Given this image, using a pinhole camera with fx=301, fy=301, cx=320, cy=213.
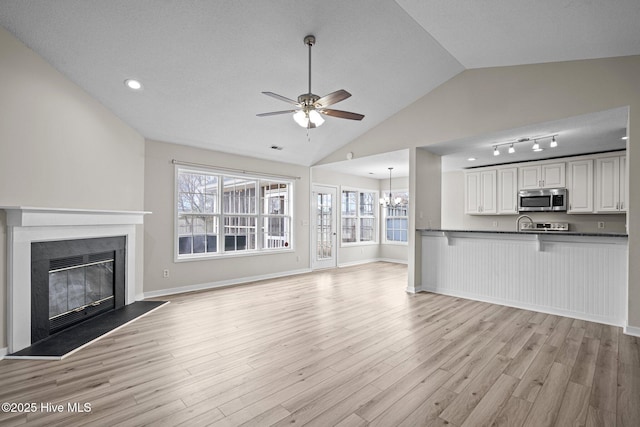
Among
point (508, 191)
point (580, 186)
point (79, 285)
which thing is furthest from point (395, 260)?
point (79, 285)

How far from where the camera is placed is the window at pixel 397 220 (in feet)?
28.6

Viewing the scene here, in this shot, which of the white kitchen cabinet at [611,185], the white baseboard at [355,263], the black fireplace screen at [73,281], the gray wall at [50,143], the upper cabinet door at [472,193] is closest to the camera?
the gray wall at [50,143]

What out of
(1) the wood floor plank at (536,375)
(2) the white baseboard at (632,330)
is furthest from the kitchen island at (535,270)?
(1) the wood floor plank at (536,375)

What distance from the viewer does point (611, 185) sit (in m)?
5.25

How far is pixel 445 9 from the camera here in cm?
298

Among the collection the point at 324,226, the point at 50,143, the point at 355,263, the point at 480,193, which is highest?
the point at 50,143

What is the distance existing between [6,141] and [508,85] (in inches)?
224

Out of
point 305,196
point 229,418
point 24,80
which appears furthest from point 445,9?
point 305,196

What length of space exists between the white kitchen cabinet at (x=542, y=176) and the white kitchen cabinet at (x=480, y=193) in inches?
22.4

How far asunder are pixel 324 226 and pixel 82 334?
5.41m

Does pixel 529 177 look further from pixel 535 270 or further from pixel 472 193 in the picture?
pixel 535 270

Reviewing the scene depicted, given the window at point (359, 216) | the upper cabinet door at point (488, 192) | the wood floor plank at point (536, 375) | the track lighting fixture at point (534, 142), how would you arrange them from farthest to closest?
the window at point (359, 216) → the upper cabinet door at point (488, 192) → the track lighting fixture at point (534, 142) → the wood floor plank at point (536, 375)

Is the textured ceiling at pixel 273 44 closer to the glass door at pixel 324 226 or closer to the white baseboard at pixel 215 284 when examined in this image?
the white baseboard at pixel 215 284

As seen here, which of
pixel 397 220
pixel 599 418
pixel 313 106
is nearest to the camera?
pixel 599 418
